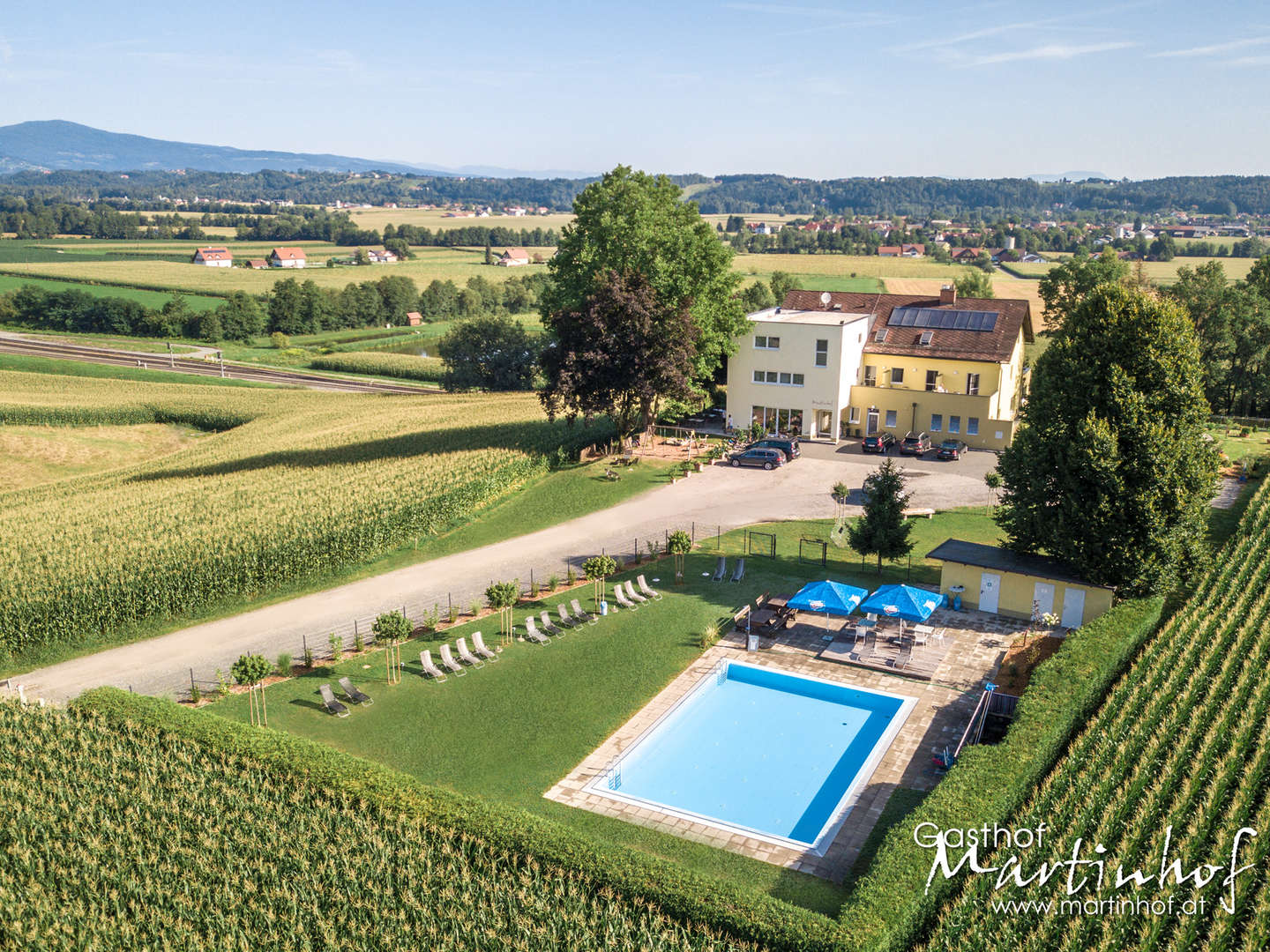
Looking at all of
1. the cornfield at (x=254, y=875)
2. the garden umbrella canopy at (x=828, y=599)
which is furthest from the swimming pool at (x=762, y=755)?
the cornfield at (x=254, y=875)

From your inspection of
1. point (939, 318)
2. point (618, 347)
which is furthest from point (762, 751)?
point (939, 318)

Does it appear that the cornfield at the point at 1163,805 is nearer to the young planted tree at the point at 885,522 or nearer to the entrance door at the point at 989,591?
the entrance door at the point at 989,591

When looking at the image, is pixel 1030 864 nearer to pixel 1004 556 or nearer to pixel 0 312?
pixel 1004 556

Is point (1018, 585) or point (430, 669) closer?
point (430, 669)

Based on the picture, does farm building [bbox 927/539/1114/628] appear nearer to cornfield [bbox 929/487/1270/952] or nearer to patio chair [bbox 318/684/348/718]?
cornfield [bbox 929/487/1270/952]

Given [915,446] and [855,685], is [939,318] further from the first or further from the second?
[855,685]

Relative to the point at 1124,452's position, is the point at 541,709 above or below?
below

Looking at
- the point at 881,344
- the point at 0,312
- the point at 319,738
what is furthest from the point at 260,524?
the point at 0,312
